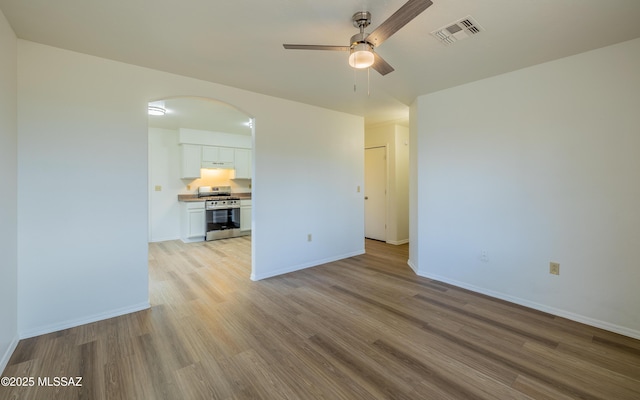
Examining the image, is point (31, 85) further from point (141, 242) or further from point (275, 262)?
point (275, 262)

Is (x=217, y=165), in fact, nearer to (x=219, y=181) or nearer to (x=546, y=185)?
(x=219, y=181)

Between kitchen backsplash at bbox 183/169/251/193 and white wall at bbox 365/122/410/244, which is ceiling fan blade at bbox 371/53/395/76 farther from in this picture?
kitchen backsplash at bbox 183/169/251/193

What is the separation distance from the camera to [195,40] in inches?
90.2

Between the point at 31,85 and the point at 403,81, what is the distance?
11.8 ft

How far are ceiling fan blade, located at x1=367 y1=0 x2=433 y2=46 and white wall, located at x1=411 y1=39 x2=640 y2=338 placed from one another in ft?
6.79

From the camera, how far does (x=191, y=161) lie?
6.07 m

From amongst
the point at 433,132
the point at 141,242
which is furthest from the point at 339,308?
the point at 433,132

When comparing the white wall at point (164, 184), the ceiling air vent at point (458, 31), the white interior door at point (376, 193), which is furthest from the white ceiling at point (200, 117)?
the white interior door at point (376, 193)

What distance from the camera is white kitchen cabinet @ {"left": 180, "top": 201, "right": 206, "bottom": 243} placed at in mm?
5980

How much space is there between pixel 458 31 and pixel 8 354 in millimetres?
4254

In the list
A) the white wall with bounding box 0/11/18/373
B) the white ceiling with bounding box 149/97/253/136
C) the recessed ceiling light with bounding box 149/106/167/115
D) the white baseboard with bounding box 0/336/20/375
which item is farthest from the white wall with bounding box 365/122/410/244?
the white baseboard with bounding box 0/336/20/375

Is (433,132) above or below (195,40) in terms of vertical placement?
below

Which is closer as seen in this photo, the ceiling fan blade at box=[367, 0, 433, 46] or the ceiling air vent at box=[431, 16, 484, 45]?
the ceiling fan blade at box=[367, 0, 433, 46]

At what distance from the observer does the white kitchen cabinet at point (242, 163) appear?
6824mm
